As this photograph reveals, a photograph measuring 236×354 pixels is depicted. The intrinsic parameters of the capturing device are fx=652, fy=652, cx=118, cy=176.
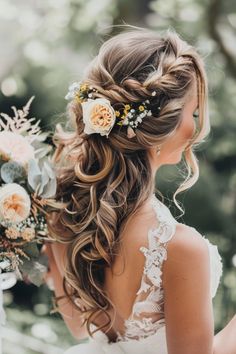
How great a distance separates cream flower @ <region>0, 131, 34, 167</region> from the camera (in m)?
1.76

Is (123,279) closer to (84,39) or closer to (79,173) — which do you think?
(79,173)

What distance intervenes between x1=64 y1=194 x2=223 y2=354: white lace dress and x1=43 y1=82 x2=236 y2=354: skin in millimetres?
17

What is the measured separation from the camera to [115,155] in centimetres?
175

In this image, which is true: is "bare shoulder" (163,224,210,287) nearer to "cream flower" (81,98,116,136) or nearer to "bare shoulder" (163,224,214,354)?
"bare shoulder" (163,224,214,354)

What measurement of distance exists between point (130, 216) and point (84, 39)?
2815 mm

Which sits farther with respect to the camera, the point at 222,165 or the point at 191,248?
the point at 222,165

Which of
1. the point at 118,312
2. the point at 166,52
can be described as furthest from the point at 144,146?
the point at 118,312

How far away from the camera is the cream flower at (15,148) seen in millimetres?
1758

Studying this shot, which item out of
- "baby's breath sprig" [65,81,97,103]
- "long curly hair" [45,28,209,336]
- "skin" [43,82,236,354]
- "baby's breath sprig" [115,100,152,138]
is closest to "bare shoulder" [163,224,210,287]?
"skin" [43,82,236,354]

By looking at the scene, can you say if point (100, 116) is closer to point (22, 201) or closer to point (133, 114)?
point (133, 114)

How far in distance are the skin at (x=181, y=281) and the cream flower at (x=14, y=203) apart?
10.7 inches

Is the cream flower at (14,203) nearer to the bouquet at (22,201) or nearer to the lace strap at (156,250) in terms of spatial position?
the bouquet at (22,201)

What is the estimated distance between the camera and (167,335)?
1.66m

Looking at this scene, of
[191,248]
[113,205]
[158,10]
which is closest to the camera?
[191,248]
